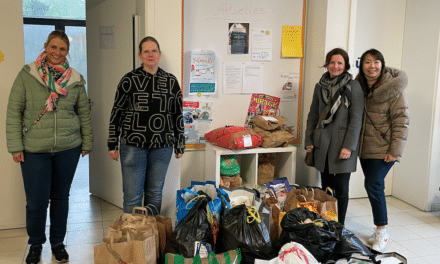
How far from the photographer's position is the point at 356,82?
120 inches

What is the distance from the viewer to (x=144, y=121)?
2707 mm

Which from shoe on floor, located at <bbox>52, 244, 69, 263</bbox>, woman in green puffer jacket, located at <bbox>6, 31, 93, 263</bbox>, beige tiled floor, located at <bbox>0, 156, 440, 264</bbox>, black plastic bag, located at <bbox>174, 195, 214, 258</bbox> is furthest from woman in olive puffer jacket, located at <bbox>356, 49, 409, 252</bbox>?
shoe on floor, located at <bbox>52, 244, 69, 263</bbox>

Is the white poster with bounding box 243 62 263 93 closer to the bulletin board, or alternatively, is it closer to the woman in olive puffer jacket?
the bulletin board

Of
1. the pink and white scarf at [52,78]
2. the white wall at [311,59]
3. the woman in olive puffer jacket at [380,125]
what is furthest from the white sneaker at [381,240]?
the pink and white scarf at [52,78]

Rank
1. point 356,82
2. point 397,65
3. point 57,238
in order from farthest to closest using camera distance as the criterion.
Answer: point 397,65, point 356,82, point 57,238

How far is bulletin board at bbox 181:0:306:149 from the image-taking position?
351 cm

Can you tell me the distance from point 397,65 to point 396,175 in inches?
44.0

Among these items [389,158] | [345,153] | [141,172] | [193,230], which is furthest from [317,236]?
[141,172]

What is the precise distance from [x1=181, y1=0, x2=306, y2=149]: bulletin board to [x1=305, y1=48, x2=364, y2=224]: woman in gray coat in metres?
0.64

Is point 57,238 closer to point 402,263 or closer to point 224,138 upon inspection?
point 224,138

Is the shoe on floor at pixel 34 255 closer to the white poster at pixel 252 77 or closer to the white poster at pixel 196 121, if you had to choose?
the white poster at pixel 196 121

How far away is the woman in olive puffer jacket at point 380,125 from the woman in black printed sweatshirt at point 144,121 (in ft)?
4.59

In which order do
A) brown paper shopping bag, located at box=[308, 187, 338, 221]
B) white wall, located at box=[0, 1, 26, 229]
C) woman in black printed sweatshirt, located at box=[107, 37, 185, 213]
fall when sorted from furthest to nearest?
white wall, located at box=[0, 1, 26, 229] < brown paper shopping bag, located at box=[308, 187, 338, 221] < woman in black printed sweatshirt, located at box=[107, 37, 185, 213]

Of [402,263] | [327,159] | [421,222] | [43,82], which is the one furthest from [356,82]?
[43,82]
